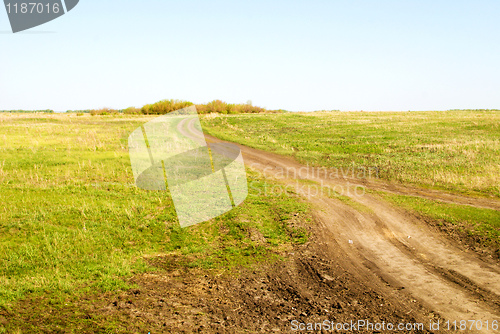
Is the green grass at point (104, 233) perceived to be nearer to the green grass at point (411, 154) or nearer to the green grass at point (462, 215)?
the green grass at point (462, 215)

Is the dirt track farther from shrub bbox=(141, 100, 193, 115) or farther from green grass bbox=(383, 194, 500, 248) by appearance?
shrub bbox=(141, 100, 193, 115)

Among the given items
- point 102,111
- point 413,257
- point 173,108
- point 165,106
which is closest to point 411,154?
point 413,257

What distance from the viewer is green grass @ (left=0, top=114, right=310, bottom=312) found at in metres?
7.13

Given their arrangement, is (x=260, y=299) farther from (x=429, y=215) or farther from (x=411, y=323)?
(x=429, y=215)

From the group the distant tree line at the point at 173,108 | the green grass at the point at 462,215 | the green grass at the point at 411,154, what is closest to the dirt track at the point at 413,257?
the green grass at the point at 462,215

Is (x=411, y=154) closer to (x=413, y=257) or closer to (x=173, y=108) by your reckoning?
(x=413, y=257)

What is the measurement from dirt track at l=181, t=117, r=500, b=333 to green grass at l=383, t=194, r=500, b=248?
2.25 feet

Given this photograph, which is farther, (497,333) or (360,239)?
(360,239)

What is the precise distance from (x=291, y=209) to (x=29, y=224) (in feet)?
27.2

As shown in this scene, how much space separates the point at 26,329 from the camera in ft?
17.3

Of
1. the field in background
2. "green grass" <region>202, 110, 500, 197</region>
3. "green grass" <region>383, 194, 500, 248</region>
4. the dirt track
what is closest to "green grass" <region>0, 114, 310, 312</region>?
the dirt track

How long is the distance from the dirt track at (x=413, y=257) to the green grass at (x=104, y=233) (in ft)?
4.39

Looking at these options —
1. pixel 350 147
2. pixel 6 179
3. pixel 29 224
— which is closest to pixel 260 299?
pixel 29 224

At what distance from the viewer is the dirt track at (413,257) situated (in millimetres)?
6296
